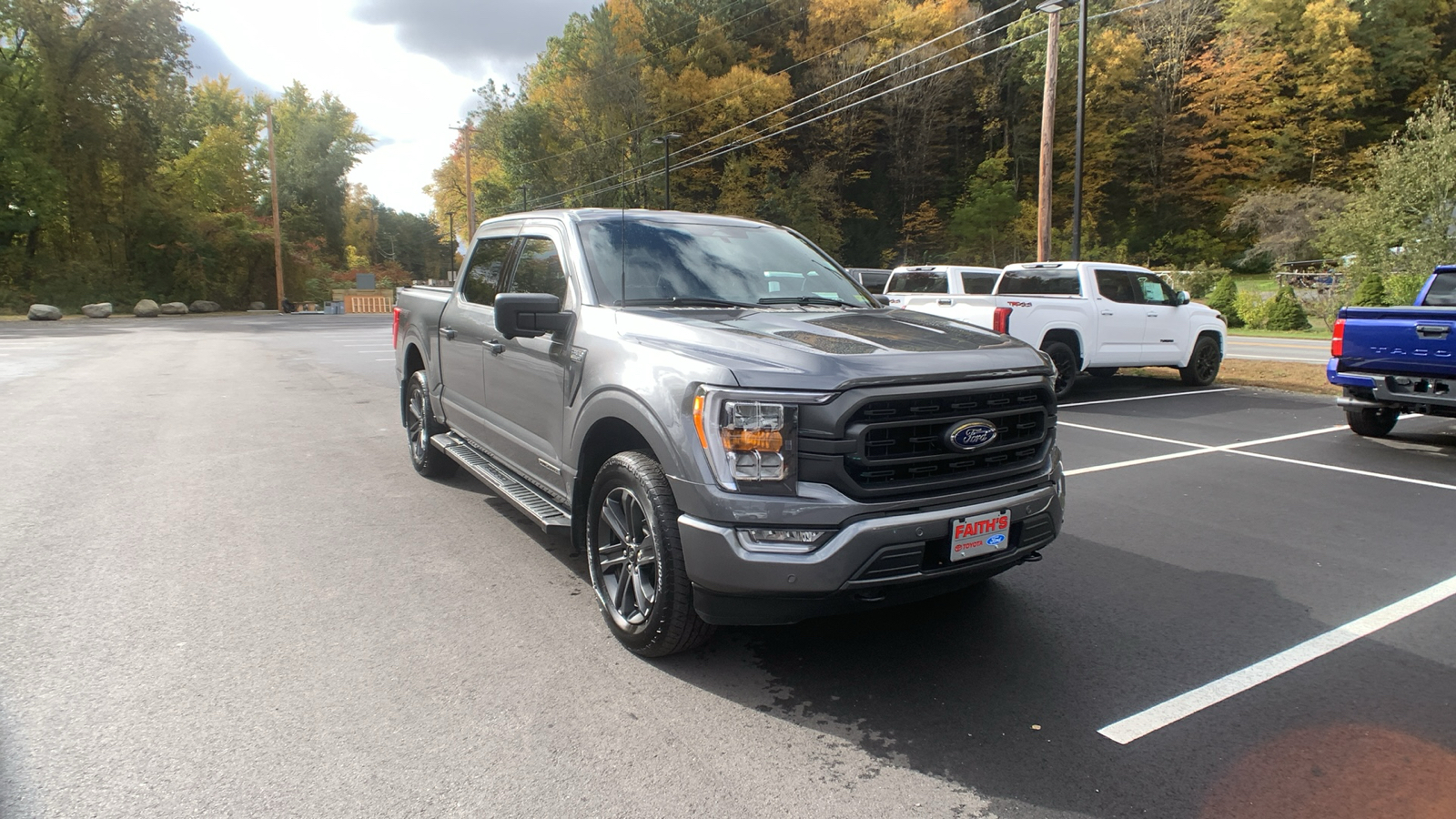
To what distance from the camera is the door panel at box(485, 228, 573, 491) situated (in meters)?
4.38

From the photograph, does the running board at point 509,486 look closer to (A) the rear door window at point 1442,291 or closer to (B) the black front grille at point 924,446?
(B) the black front grille at point 924,446

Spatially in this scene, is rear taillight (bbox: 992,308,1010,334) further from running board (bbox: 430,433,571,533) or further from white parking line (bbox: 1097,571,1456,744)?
running board (bbox: 430,433,571,533)

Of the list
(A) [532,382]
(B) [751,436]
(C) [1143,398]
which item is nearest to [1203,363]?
(C) [1143,398]

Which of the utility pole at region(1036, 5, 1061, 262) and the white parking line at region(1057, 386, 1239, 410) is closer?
the white parking line at region(1057, 386, 1239, 410)

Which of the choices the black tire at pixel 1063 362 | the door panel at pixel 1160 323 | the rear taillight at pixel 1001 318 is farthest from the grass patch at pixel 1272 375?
the rear taillight at pixel 1001 318

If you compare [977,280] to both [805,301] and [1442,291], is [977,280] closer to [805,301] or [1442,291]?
[1442,291]

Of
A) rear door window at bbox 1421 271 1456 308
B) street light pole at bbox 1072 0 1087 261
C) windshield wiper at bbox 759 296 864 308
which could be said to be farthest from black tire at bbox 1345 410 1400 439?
street light pole at bbox 1072 0 1087 261

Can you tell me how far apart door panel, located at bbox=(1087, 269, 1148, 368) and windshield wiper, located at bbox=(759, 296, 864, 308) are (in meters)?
8.65

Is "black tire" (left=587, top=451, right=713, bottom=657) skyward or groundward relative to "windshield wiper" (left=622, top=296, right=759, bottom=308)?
groundward

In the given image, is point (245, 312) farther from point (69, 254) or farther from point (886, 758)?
point (886, 758)

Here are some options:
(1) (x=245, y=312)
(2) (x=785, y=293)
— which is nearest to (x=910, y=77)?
(1) (x=245, y=312)

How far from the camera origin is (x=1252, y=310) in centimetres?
2819

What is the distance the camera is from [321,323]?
3328 centimetres

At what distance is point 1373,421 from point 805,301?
25.5ft
